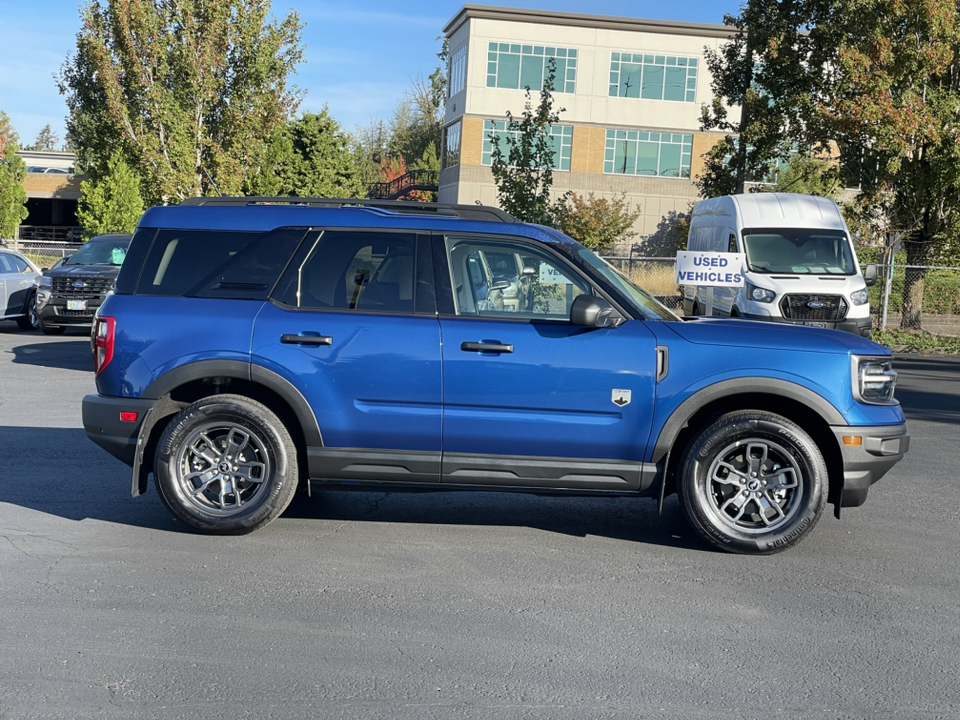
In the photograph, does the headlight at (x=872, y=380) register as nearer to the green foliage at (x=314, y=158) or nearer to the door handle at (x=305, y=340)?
the door handle at (x=305, y=340)

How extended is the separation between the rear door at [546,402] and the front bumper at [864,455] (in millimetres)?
1148

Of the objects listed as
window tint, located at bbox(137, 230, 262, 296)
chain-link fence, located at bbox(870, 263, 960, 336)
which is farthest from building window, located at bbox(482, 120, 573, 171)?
window tint, located at bbox(137, 230, 262, 296)

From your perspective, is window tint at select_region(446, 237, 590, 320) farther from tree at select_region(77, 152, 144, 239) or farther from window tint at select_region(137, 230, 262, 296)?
tree at select_region(77, 152, 144, 239)

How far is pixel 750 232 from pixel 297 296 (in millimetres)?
13269

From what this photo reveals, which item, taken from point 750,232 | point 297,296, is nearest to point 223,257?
point 297,296

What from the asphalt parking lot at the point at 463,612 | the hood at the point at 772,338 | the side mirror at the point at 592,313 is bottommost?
the asphalt parking lot at the point at 463,612

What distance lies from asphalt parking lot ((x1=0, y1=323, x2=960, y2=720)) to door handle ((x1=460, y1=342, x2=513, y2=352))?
1172 millimetres

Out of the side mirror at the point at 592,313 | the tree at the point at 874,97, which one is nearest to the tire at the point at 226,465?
the side mirror at the point at 592,313

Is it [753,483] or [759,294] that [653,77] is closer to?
[759,294]

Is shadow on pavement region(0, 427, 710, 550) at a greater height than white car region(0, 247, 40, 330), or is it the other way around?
white car region(0, 247, 40, 330)

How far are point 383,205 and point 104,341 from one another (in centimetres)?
191

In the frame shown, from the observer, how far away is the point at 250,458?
636cm

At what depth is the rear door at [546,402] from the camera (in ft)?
19.9

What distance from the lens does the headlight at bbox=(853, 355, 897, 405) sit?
6.14 metres
